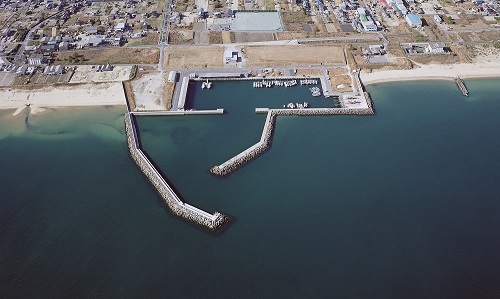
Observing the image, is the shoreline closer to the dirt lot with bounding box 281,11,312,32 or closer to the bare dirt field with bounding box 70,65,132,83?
the dirt lot with bounding box 281,11,312,32

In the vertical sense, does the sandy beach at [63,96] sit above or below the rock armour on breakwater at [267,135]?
above

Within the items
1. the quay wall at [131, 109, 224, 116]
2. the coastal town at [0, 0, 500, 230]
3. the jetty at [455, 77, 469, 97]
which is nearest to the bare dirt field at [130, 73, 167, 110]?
the coastal town at [0, 0, 500, 230]

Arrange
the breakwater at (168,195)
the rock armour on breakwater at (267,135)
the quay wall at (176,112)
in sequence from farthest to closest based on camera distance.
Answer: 1. the quay wall at (176,112)
2. the rock armour on breakwater at (267,135)
3. the breakwater at (168,195)

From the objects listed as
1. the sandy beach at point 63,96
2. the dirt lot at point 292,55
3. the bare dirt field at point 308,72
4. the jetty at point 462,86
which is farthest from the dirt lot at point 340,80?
the sandy beach at point 63,96

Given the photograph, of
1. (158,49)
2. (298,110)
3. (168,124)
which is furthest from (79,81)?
(298,110)

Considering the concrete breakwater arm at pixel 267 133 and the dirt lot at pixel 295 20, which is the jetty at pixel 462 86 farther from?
the dirt lot at pixel 295 20

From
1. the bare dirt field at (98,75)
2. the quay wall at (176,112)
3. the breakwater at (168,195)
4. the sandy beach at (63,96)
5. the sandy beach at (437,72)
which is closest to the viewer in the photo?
the breakwater at (168,195)

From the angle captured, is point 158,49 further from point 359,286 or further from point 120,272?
point 359,286
